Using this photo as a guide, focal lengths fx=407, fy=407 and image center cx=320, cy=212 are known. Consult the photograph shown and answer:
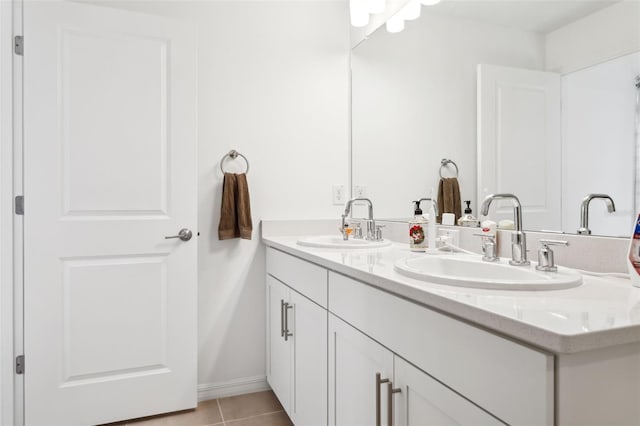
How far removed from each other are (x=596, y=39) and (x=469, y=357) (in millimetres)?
955

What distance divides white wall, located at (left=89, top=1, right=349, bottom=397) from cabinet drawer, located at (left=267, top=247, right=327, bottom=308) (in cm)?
22

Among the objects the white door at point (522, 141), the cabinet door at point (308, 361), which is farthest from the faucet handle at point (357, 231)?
the white door at point (522, 141)

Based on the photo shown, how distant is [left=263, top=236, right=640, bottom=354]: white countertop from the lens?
23.9 inches

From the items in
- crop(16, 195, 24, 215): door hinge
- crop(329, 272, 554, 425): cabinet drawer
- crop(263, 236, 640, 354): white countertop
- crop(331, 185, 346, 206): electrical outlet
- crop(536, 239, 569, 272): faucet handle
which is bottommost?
crop(329, 272, 554, 425): cabinet drawer

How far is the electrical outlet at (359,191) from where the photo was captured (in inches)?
91.9

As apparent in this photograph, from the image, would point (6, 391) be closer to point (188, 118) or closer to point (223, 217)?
point (223, 217)

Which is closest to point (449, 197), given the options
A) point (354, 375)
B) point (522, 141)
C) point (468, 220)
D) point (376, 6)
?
point (468, 220)

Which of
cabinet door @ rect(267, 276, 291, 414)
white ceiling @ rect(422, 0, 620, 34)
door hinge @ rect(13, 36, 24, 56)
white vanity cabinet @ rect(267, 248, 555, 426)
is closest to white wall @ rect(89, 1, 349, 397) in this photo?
cabinet door @ rect(267, 276, 291, 414)

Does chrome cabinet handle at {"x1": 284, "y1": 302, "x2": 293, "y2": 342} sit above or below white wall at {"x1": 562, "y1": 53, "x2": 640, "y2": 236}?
below

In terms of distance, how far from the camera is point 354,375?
122 cm

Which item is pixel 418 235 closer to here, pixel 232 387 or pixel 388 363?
pixel 388 363

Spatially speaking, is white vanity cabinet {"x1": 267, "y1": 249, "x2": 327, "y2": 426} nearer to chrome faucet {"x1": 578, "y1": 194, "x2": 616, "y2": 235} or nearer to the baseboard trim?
the baseboard trim

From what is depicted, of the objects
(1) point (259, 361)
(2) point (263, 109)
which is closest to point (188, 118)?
(2) point (263, 109)

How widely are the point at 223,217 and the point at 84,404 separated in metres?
1.05
